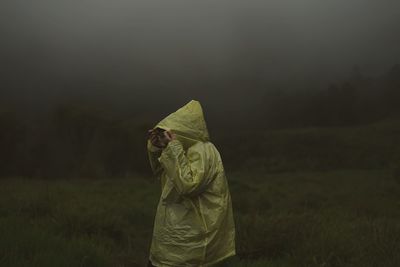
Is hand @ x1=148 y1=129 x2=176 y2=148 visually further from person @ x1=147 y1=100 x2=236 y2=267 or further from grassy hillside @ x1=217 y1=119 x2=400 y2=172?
grassy hillside @ x1=217 y1=119 x2=400 y2=172

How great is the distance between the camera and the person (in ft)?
11.1

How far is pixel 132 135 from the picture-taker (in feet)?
159

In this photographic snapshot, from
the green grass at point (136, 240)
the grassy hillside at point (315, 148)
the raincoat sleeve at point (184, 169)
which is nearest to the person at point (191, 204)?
the raincoat sleeve at point (184, 169)

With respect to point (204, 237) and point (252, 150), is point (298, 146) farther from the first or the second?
point (204, 237)

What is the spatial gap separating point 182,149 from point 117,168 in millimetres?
38203

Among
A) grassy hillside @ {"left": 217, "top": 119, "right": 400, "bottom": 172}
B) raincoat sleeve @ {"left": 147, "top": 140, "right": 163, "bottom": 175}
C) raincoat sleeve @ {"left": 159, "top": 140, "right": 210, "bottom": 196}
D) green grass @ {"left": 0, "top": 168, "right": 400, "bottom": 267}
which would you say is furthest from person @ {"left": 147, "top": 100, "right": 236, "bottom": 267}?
grassy hillside @ {"left": 217, "top": 119, "right": 400, "bottom": 172}

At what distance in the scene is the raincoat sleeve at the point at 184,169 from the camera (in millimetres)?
3238

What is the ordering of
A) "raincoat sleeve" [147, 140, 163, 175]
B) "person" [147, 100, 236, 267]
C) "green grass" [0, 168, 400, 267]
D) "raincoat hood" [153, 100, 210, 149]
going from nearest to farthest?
"person" [147, 100, 236, 267], "raincoat hood" [153, 100, 210, 149], "raincoat sleeve" [147, 140, 163, 175], "green grass" [0, 168, 400, 267]

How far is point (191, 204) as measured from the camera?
3445mm

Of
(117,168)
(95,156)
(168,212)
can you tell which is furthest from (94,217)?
(95,156)

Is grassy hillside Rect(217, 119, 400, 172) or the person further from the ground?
the person

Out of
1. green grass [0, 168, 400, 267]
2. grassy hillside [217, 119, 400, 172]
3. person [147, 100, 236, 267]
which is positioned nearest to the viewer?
person [147, 100, 236, 267]

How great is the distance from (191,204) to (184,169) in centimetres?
30

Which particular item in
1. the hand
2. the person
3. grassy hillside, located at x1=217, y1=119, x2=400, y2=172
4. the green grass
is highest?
the hand
